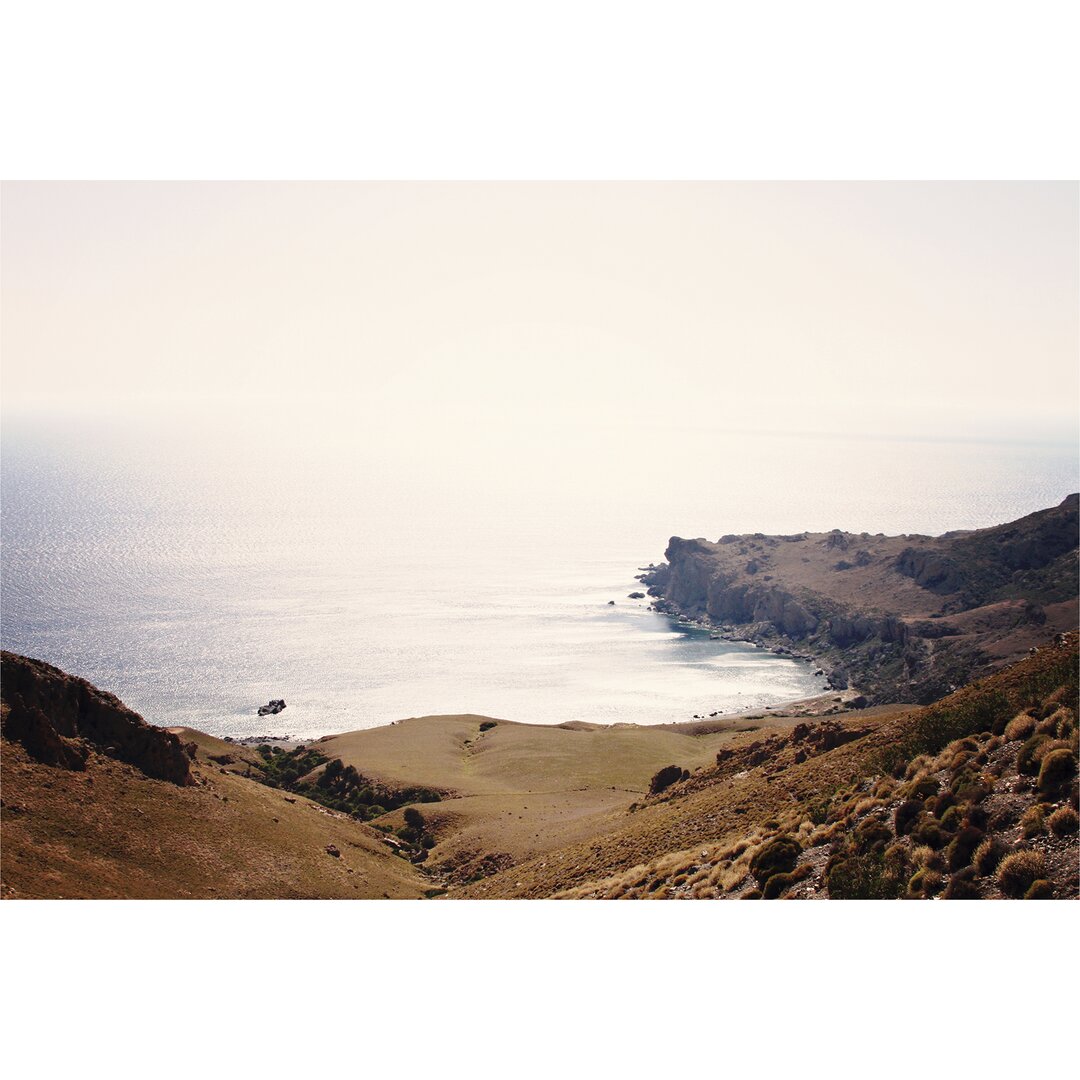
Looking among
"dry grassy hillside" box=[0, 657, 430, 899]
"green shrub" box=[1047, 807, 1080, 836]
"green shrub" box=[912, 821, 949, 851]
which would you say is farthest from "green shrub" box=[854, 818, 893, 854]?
"dry grassy hillside" box=[0, 657, 430, 899]

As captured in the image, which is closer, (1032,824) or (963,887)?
(963,887)

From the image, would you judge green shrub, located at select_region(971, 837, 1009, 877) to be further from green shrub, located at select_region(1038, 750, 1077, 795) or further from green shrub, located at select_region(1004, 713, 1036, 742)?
green shrub, located at select_region(1004, 713, 1036, 742)

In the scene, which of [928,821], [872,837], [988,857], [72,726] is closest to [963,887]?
[988,857]

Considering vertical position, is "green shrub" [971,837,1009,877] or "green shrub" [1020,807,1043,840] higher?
"green shrub" [1020,807,1043,840]

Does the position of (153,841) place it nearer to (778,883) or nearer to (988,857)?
(778,883)

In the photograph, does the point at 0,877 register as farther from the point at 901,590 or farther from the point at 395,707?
the point at 901,590

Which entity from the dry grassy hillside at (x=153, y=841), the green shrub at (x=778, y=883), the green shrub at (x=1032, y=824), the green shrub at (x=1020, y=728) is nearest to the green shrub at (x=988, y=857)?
the green shrub at (x=1032, y=824)
